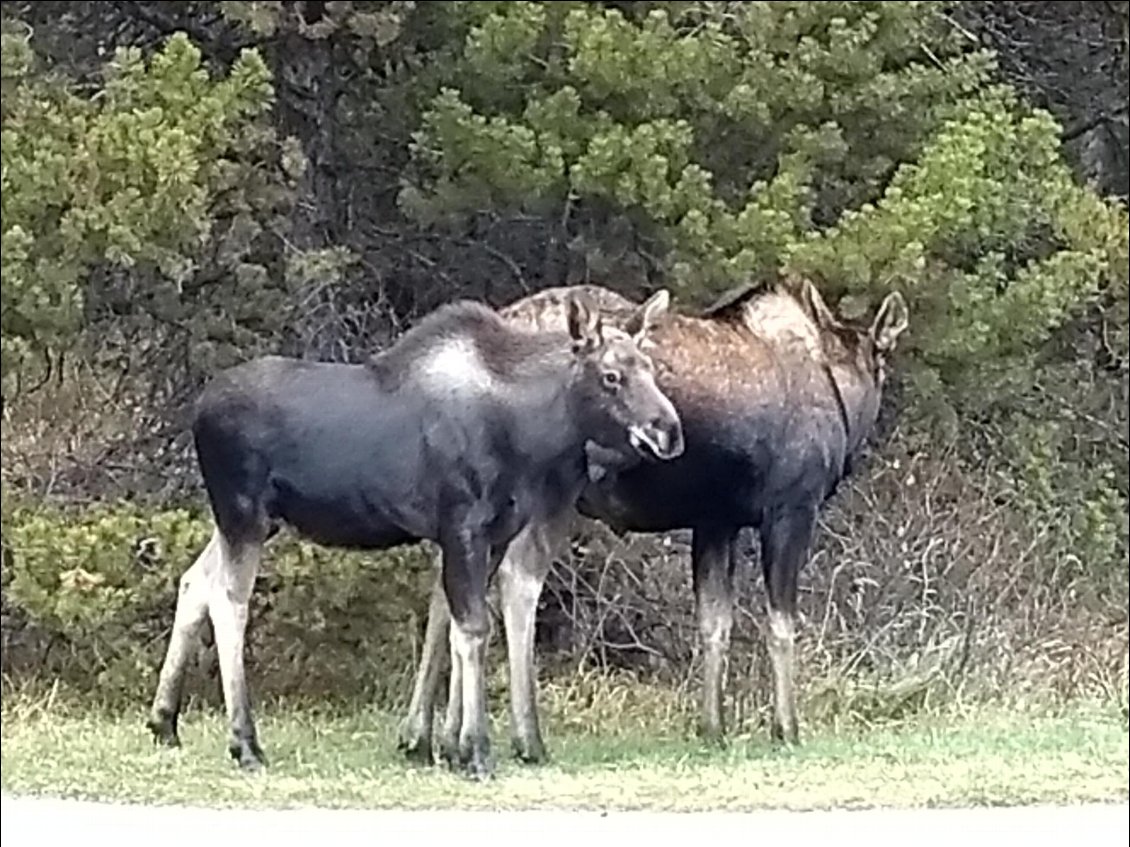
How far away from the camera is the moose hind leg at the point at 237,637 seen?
12.1m

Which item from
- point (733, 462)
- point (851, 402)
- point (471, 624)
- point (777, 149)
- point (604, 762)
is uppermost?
point (777, 149)

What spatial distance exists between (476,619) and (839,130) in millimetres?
5064

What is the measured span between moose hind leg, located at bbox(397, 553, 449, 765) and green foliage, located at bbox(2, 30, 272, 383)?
279 cm

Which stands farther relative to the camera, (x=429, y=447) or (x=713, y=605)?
(x=713, y=605)

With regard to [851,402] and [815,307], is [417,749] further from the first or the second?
[815,307]

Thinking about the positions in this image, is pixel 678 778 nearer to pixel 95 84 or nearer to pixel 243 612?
pixel 243 612

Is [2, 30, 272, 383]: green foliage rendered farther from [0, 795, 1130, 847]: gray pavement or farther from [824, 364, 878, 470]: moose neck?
[824, 364, 878, 470]: moose neck

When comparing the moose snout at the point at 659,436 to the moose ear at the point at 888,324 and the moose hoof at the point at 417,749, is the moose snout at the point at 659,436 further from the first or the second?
the moose ear at the point at 888,324

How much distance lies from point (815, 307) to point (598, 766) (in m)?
3.17

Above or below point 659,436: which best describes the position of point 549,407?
above

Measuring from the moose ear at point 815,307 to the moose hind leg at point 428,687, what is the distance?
280 centimetres

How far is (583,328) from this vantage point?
12391mm

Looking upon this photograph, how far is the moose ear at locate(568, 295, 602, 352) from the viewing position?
12391 millimetres

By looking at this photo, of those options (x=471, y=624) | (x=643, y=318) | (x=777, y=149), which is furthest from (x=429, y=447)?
(x=777, y=149)
